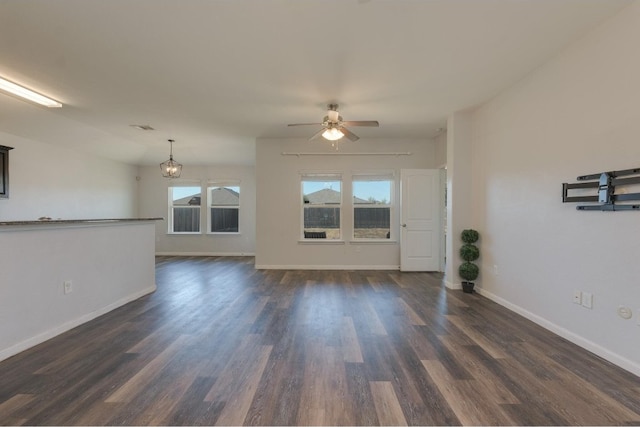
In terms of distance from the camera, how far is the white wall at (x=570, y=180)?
2314mm

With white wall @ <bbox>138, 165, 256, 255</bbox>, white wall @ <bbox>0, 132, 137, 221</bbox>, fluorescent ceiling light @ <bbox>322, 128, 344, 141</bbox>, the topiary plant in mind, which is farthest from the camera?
white wall @ <bbox>138, 165, 256, 255</bbox>

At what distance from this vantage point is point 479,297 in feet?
13.8

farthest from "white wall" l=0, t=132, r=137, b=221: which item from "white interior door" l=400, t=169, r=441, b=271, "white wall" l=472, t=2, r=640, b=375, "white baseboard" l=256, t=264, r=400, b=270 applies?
"white wall" l=472, t=2, r=640, b=375

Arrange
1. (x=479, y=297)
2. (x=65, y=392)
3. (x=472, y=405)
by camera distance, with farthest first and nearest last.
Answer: (x=479, y=297) < (x=65, y=392) < (x=472, y=405)

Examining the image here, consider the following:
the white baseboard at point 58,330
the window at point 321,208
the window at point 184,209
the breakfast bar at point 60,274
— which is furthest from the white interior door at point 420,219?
the window at point 184,209

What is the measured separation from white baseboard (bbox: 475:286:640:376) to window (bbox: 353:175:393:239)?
2889mm

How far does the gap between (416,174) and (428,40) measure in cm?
343

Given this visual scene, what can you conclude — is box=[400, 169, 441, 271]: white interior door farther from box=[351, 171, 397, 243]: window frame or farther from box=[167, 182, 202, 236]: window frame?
box=[167, 182, 202, 236]: window frame

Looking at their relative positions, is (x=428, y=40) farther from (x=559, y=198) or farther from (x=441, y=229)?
(x=441, y=229)

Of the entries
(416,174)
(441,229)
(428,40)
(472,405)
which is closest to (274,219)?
(416,174)

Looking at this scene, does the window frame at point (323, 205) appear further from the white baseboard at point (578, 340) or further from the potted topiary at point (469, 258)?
the white baseboard at point (578, 340)

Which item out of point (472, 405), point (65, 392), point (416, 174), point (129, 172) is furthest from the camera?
point (129, 172)

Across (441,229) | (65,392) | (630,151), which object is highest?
(630,151)

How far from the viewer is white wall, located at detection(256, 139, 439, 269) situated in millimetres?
6254
